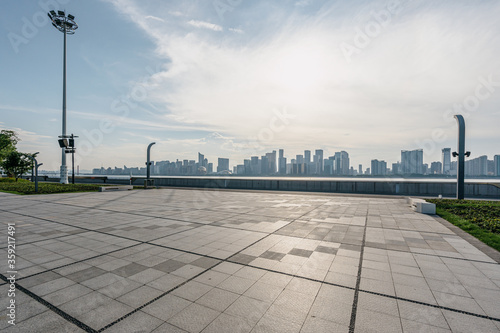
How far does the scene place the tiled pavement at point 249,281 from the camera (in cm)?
372

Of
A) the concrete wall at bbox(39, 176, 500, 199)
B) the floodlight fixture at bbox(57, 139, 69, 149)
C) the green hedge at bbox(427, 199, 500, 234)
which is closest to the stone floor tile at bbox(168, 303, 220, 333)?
the green hedge at bbox(427, 199, 500, 234)

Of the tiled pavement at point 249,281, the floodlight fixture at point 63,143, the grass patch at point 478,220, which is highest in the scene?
the floodlight fixture at point 63,143

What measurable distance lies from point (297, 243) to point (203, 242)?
3067 mm

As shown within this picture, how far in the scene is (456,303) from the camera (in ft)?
14.0

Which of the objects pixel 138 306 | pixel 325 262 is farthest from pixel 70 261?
pixel 325 262

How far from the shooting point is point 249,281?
16.6 ft

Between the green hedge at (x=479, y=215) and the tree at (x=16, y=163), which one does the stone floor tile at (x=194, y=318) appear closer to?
the green hedge at (x=479, y=215)

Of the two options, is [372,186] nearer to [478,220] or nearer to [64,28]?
[478,220]

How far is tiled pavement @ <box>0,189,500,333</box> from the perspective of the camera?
3.72 m

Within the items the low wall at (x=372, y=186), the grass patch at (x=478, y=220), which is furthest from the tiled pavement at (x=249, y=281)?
the low wall at (x=372, y=186)

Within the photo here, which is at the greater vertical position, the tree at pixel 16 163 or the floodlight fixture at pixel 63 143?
the floodlight fixture at pixel 63 143

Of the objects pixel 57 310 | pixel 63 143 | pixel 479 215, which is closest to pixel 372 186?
pixel 479 215

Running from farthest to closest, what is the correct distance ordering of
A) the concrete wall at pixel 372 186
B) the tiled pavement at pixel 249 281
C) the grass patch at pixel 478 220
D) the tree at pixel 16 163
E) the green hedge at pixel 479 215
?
the tree at pixel 16 163, the concrete wall at pixel 372 186, the green hedge at pixel 479 215, the grass patch at pixel 478 220, the tiled pavement at pixel 249 281

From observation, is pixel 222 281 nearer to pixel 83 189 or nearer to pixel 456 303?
pixel 456 303
